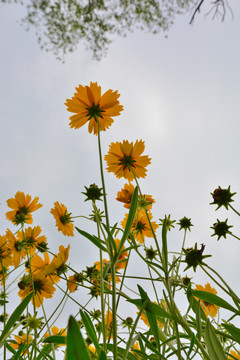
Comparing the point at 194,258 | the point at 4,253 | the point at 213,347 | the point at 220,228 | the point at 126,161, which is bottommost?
the point at 213,347

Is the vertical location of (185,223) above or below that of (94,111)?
below

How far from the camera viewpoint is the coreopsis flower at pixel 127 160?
883 millimetres

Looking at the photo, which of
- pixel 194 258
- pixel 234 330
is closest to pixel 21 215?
pixel 194 258

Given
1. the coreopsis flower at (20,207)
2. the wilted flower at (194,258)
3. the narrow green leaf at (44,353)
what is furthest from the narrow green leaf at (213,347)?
the coreopsis flower at (20,207)

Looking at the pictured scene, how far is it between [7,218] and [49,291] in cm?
34

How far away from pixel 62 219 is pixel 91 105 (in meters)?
0.38

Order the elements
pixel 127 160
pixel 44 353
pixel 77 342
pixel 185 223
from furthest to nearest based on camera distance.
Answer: pixel 185 223
pixel 127 160
pixel 44 353
pixel 77 342

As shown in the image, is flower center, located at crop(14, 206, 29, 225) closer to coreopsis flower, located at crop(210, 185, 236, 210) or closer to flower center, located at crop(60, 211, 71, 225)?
flower center, located at crop(60, 211, 71, 225)

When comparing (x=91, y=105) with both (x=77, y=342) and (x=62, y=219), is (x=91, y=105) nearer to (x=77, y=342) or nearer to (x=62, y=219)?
(x=62, y=219)

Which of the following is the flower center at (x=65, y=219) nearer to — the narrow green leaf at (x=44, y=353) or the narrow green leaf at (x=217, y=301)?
the narrow green leaf at (x=44, y=353)

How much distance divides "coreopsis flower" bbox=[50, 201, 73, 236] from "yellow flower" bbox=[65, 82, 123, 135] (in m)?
0.30

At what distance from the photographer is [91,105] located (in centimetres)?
80

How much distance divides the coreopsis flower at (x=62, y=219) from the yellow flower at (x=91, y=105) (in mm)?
295

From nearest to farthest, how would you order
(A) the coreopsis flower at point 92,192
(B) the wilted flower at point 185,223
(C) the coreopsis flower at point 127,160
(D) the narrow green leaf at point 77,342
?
(D) the narrow green leaf at point 77,342 < (A) the coreopsis flower at point 92,192 < (C) the coreopsis flower at point 127,160 < (B) the wilted flower at point 185,223
